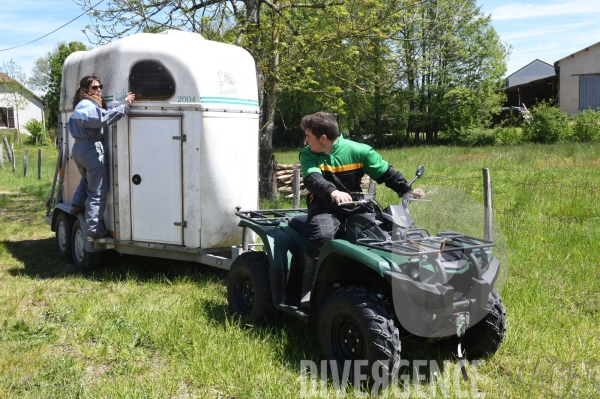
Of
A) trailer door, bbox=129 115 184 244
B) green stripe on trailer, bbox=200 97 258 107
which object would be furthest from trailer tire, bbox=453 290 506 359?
green stripe on trailer, bbox=200 97 258 107

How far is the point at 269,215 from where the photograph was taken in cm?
658

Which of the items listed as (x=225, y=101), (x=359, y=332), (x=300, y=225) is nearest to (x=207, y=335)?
(x=300, y=225)

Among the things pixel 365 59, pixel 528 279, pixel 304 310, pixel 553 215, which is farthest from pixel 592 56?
pixel 304 310

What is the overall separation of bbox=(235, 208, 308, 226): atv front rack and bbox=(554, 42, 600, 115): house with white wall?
36060mm

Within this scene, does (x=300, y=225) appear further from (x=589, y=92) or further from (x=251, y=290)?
(x=589, y=92)

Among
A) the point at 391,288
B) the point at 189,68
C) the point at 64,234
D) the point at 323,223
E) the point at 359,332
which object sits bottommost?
the point at 359,332

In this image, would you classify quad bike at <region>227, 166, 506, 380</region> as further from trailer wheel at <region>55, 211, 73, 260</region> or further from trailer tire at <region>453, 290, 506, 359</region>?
trailer wheel at <region>55, 211, 73, 260</region>

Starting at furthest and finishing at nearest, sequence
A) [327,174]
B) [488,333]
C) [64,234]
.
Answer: [64,234]
[327,174]
[488,333]

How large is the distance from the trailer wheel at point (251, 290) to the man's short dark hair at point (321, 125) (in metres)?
1.40

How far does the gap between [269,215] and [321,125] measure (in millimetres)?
1976

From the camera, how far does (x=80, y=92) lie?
25.0ft

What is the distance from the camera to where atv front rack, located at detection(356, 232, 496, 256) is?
154 inches

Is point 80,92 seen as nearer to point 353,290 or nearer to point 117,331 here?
point 117,331

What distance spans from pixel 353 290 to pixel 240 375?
1.03 meters
